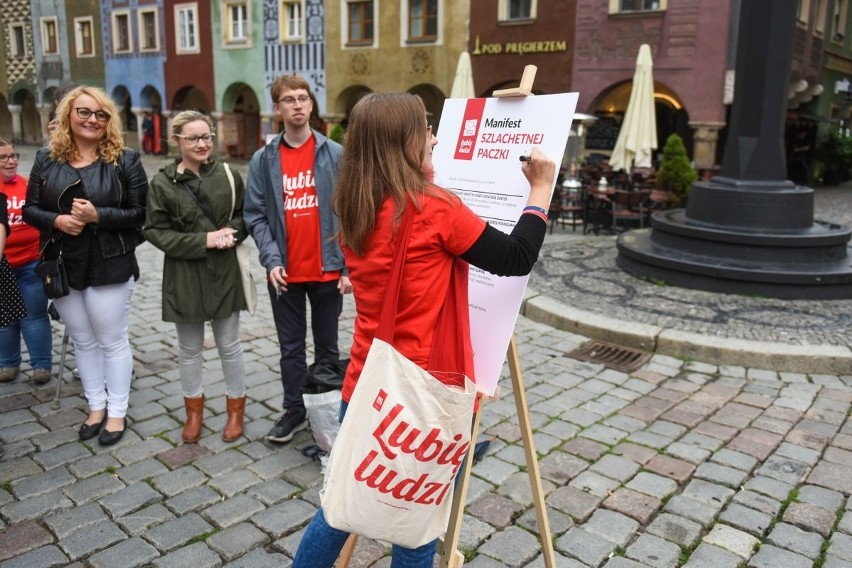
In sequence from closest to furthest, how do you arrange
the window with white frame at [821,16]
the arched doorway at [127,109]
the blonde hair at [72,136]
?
the blonde hair at [72,136] → the window with white frame at [821,16] → the arched doorway at [127,109]

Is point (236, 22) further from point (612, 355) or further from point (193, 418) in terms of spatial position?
point (193, 418)

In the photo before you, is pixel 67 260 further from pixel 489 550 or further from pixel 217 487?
pixel 489 550

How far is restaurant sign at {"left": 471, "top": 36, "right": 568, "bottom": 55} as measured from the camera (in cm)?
1981

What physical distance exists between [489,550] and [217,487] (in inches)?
53.6

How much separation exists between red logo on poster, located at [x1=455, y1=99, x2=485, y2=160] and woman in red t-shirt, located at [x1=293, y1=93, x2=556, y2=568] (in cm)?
62

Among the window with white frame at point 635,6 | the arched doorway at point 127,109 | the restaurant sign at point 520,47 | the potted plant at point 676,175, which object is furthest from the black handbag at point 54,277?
the arched doorway at point 127,109

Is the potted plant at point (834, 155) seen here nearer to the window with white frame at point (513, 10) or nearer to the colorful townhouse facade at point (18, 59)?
the window with white frame at point (513, 10)

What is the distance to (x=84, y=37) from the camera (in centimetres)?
3203

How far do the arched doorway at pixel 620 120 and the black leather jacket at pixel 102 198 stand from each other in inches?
723

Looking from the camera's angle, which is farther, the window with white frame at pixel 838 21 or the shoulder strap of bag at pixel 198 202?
the window with white frame at pixel 838 21

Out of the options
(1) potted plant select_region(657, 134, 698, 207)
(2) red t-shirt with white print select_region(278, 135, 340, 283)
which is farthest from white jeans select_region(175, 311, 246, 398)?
(1) potted plant select_region(657, 134, 698, 207)

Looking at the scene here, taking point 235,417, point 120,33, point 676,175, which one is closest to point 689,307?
point 235,417

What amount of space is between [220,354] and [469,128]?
6.61 ft

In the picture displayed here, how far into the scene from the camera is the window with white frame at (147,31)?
2914 cm
